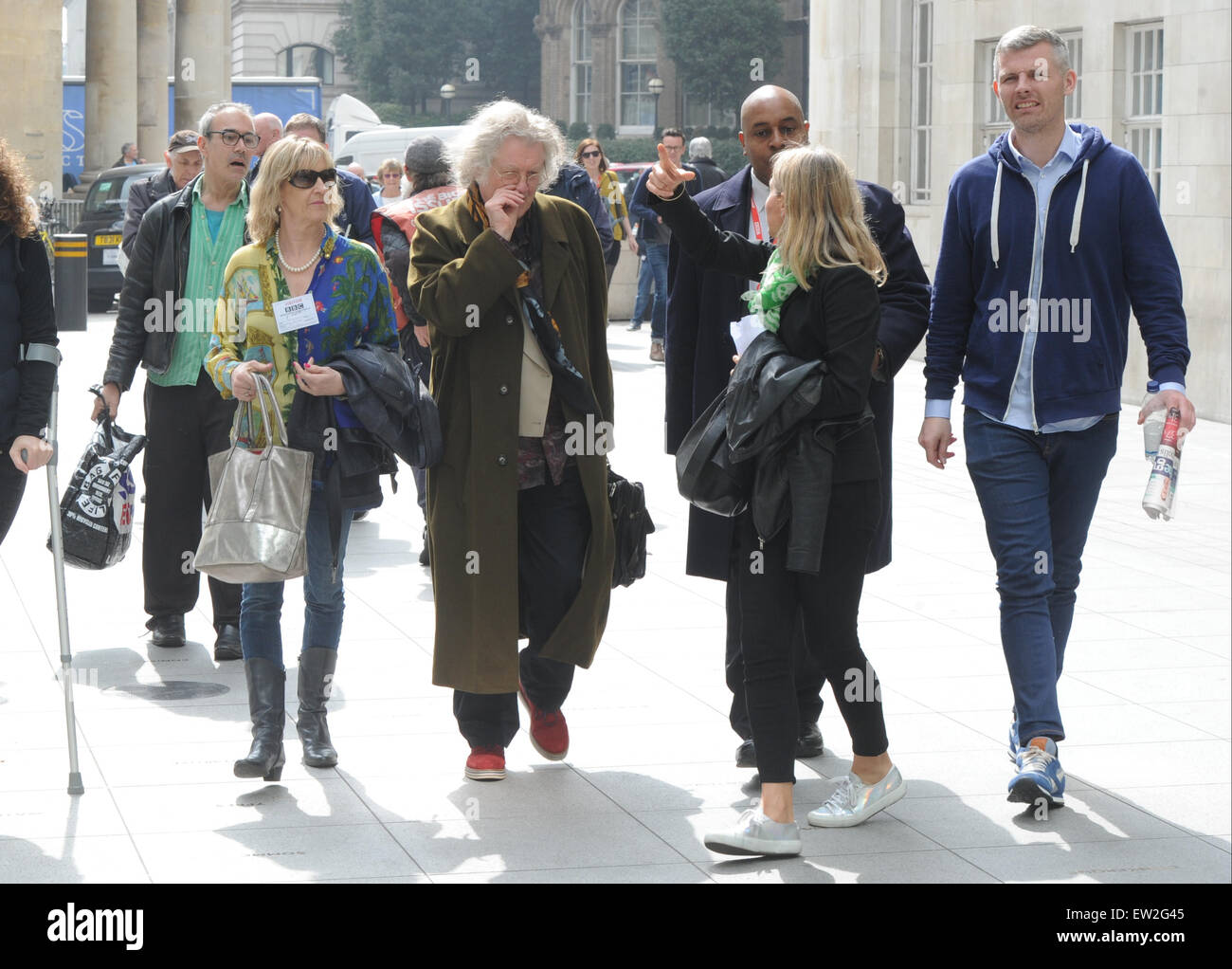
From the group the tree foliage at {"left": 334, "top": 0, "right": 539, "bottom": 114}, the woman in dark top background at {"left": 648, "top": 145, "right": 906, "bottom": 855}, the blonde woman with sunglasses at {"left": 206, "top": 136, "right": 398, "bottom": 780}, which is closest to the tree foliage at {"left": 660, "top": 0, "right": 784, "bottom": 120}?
the tree foliage at {"left": 334, "top": 0, "right": 539, "bottom": 114}

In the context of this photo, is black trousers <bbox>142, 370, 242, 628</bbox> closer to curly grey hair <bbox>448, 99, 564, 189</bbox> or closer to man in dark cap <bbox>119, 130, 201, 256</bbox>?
man in dark cap <bbox>119, 130, 201, 256</bbox>

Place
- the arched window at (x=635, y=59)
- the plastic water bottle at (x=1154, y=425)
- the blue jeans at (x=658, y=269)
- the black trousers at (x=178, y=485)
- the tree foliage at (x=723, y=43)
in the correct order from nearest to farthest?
1. the plastic water bottle at (x=1154, y=425)
2. the black trousers at (x=178, y=485)
3. the blue jeans at (x=658, y=269)
4. the tree foliage at (x=723, y=43)
5. the arched window at (x=635, y=59)

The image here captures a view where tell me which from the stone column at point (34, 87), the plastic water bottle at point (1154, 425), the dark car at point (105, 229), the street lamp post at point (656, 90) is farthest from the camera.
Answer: the street lamp post at point (656, 90)

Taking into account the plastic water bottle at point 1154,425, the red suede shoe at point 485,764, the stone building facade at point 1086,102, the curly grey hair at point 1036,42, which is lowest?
the red suede shoe at point 485,764

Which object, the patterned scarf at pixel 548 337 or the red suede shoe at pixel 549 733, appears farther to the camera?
the red suede shoe at pixel 549 733

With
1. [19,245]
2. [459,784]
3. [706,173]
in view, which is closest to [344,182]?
[19,245]

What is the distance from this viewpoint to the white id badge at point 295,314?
5539 millimetres

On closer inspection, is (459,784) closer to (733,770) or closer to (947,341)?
(733,770)

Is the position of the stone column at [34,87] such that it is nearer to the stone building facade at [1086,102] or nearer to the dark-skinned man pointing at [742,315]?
the stone building facade at [1086,102]

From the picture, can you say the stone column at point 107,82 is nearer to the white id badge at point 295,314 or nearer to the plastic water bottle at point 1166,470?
the white id badge at point 295,314

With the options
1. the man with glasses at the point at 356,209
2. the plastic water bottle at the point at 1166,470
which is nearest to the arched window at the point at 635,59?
the man with glasses at the point at 356,209

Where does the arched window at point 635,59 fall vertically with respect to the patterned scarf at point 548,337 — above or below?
above

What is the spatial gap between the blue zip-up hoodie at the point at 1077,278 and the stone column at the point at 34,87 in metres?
23.2

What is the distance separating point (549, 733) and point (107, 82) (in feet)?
100
